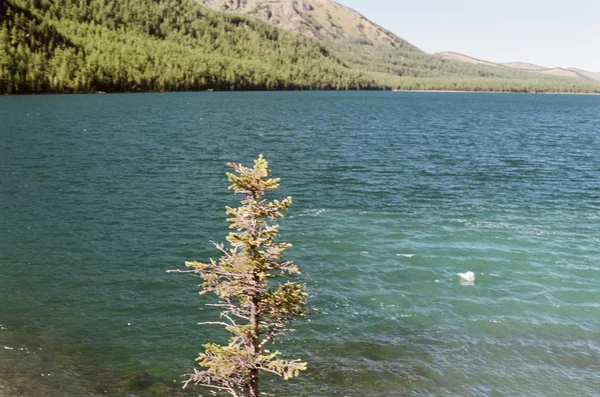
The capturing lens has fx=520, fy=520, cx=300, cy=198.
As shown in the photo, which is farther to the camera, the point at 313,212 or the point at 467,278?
the point at 313,212

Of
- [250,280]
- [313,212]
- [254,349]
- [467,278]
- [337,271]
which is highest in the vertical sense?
[250,280]

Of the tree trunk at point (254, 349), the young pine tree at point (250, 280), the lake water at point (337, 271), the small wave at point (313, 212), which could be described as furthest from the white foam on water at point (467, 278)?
the tree trunk at point (254, 349)

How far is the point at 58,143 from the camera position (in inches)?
3654

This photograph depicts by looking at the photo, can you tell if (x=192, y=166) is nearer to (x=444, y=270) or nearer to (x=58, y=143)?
(x=58, y=143)

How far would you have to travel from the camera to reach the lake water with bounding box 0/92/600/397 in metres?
27.0

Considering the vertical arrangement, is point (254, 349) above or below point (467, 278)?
above

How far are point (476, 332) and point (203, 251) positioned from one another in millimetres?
21976

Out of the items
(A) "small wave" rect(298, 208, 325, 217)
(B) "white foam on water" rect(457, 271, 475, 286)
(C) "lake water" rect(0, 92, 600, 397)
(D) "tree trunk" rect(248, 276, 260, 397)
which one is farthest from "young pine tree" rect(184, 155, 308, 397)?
(A) "small wave" rect(298, 208, 325, 217)

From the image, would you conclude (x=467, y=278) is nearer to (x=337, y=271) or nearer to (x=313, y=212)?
(x=337, y=271)

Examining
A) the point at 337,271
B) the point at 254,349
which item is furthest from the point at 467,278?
the point at 254,349

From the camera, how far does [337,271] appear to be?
132 feet

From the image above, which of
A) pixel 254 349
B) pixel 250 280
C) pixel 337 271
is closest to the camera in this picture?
pixel 250 280

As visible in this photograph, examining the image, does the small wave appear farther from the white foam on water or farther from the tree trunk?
the tree trunk

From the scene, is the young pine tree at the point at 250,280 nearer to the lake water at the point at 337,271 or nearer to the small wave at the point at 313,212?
the lake water at the point at 337,271
